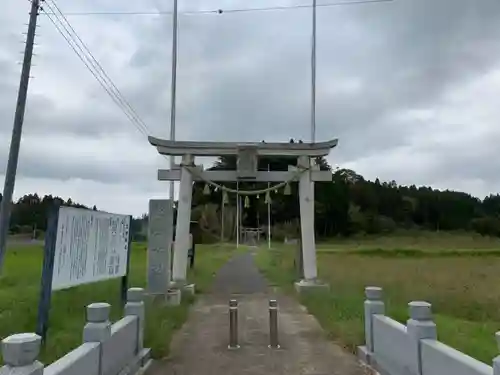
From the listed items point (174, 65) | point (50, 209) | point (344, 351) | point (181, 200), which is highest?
point (174, 65)

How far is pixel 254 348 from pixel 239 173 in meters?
→ 6.49

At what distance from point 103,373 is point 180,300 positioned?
24.2ft

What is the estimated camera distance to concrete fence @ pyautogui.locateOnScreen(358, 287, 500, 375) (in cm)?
428

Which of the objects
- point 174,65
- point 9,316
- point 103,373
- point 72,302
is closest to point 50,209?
point 103,373

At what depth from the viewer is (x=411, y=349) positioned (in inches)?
208

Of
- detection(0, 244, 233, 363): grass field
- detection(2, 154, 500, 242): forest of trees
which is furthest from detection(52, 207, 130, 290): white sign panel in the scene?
detection(2, 154, 500, 242): forest of trees

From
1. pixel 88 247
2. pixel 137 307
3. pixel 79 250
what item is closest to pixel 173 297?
pixel 88 247

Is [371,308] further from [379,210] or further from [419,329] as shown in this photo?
[379,210]

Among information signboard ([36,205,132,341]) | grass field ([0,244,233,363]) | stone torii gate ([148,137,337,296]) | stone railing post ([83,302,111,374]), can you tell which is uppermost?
stone torii gate ([148,137,337,296])

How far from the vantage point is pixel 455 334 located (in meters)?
8.09

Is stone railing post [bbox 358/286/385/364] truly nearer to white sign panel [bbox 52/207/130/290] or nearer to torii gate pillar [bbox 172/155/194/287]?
white sign panel [bbox 52/207/130/290]

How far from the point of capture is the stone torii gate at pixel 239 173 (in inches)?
535

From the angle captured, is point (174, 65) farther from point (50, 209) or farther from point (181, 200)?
point (50, 209)

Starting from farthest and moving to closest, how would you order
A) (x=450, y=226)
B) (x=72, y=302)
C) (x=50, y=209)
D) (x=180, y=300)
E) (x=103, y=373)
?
(x=450, y=226) < (x=180, y=300) < (x=72, y=302) < (x=50, y=209) < (x=103, y=373)
